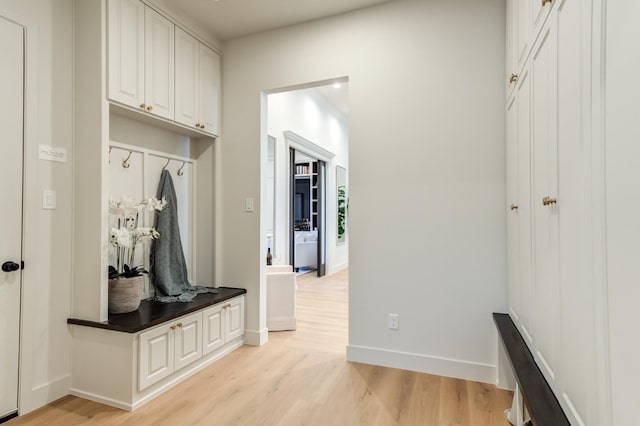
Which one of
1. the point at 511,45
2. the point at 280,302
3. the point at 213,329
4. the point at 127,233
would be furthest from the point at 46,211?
the point at 511,45

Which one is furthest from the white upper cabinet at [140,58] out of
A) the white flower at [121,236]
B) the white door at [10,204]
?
the white flower at [121,236]

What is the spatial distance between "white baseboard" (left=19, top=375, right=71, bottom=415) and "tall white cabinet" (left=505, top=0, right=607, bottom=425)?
2.72 m

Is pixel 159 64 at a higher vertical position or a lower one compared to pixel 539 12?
higher

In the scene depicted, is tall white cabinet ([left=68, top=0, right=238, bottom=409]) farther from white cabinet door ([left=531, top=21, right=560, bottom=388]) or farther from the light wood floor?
white cabinet door ([left=531, top=21, right=560, bottom=388])

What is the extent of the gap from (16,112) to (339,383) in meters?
2.63

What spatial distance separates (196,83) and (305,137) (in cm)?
284

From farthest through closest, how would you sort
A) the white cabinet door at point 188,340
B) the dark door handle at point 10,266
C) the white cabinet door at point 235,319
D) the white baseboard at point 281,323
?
the white baseboard at point 281,323 → the white cabinet door at point 235,319 → the white cabinet door at point 188,340 → the dark door handle at point 10,266

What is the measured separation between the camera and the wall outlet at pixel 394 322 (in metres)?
2.62

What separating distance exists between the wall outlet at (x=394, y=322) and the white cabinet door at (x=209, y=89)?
2227mm

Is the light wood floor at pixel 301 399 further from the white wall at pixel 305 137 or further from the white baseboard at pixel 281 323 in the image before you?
the white wall at pixel 305 137

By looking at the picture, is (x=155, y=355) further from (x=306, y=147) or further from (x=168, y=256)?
(x=306, y=147)

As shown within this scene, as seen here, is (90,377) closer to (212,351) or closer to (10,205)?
(212,351)

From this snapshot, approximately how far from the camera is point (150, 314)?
7.55ft

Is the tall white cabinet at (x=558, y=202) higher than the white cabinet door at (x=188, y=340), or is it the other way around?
the tall white cabinet at (x=558, y=202)
